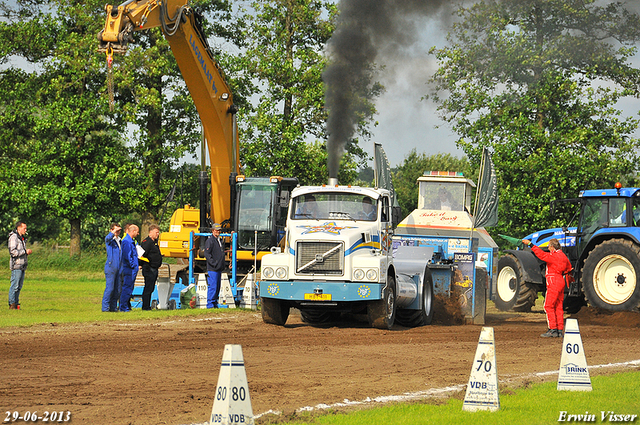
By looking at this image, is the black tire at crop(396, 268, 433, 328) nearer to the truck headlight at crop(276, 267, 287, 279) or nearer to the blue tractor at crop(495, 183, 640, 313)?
the truck headlight at crop(276, 267, 287, 279)

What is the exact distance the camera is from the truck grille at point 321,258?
14.4 m

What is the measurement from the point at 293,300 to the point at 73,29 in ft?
93.0

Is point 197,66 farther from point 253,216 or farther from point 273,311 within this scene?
point 273,311

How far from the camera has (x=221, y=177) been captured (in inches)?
813

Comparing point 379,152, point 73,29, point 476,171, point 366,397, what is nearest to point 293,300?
point 366,397

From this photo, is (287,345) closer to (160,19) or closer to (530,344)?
(530,344)

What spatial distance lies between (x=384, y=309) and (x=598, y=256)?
6.22 metres

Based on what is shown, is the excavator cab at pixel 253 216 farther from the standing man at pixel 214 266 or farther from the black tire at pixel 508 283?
the black tire at pixel 508 283

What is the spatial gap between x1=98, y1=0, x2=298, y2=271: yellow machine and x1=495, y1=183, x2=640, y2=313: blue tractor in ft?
21.7

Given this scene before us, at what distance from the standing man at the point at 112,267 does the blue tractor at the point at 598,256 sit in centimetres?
1013

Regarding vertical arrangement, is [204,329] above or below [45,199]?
below

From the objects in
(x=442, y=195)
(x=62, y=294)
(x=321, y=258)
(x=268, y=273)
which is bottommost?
(x=62, y=294)

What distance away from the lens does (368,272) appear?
1418 cm

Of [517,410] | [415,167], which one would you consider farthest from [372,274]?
[415,167]
